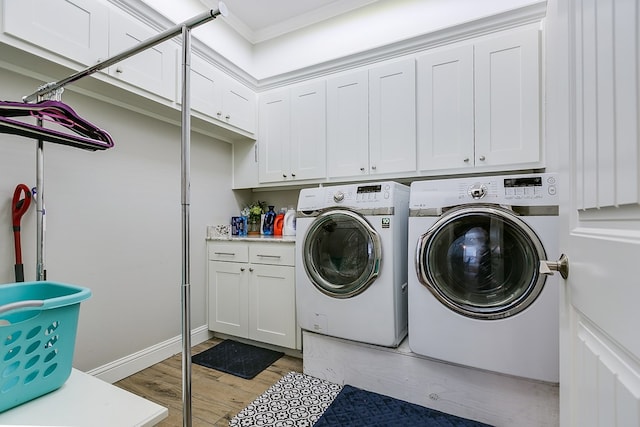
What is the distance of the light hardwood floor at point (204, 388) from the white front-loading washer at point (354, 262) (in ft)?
1.37

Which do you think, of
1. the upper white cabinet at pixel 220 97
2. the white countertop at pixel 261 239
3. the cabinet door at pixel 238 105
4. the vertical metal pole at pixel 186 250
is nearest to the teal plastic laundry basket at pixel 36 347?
the vertical metal pole at pixel 186 250

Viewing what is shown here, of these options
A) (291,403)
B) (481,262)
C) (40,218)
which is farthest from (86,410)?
(481,262)

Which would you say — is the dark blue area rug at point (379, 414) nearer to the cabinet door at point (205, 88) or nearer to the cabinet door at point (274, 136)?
the cabinet door at point (274, 136)

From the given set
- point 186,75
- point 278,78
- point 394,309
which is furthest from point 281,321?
point 278,78

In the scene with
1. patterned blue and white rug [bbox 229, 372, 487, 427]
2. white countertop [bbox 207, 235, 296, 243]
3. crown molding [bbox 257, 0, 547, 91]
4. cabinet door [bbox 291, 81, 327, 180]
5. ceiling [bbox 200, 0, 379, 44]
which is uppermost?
ceiling [bbox 200, 0, 379, 44]

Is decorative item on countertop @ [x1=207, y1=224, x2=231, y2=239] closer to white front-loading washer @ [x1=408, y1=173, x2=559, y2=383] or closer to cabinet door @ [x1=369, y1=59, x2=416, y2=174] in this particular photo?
cabinet door @ [x1=369, y1=59, x2=416, y2=174]

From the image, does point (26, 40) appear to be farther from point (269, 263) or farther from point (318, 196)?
point (269, 263)

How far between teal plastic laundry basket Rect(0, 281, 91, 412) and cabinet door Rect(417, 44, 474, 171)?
6.62 feet

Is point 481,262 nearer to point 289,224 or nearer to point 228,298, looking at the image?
point 289,224

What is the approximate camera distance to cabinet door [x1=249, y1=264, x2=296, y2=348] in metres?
2.24

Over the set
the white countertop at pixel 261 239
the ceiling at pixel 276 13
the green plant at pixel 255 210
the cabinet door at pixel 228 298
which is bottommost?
the cabinet door at pixel 228 298

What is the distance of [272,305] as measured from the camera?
2.32m

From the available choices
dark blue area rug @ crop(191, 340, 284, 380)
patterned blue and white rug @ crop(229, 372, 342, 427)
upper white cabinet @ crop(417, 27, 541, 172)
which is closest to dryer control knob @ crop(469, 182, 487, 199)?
upper white cabinet @ crop(417, 27, 541, 172)

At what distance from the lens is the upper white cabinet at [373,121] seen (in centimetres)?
218
